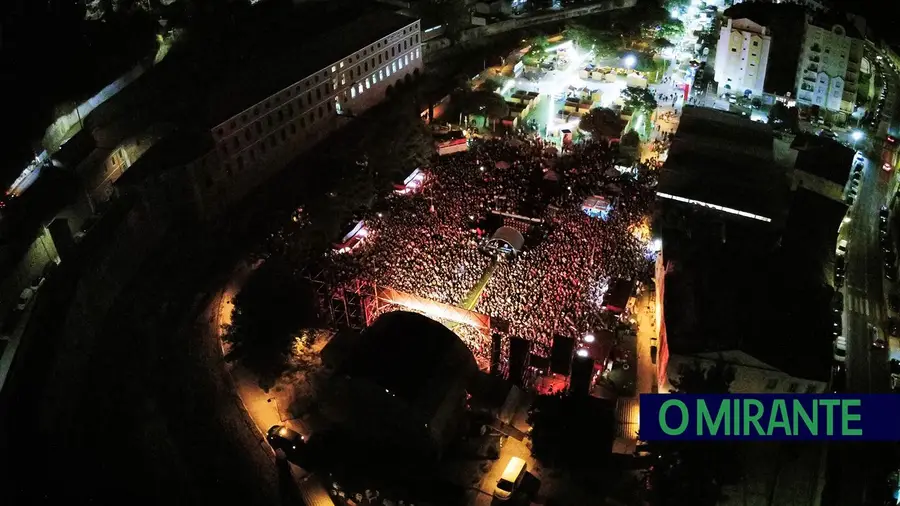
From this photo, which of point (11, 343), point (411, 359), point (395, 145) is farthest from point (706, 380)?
point (11, 343)

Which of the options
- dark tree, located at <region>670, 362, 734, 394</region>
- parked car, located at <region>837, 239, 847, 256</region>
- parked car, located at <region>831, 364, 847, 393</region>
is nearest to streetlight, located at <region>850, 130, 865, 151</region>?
parked car, located at <region>837, 239, 847, 256</region>

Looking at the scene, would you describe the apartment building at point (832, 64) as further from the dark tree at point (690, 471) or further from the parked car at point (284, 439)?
the parked car at point (284, 439)

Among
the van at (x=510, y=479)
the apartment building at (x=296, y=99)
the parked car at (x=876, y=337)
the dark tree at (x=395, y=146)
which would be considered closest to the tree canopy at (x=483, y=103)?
the dark tree at (x=395, y=146)

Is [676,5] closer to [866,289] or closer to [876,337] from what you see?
[866,289]

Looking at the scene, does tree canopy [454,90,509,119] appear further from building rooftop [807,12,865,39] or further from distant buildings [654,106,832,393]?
building rooftop [807,12,865,39]

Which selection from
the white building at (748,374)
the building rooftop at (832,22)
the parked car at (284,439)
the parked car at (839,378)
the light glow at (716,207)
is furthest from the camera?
the building rooftop at (832,22)

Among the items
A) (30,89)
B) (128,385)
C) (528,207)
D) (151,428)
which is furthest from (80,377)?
(528,207)
